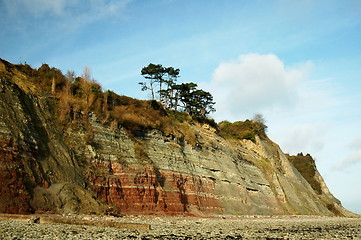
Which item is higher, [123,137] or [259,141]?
Result: [259,141]

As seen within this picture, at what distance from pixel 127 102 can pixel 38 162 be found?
60.2ft

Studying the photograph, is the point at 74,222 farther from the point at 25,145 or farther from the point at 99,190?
the point at 99,190

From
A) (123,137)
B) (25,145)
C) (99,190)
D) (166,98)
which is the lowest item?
(99,190)

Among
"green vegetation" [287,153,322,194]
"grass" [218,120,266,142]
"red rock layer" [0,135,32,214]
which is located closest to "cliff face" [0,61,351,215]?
"red rock layer" [0,135,32,214]

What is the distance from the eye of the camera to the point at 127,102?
41.8 meters

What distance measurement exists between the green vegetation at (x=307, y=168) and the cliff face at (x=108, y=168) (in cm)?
3718

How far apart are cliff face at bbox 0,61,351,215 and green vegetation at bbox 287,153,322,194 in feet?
122

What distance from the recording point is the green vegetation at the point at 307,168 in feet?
290

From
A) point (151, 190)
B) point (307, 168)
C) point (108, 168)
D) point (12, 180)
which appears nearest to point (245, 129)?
point (307, 168)

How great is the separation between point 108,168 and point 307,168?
253 ft

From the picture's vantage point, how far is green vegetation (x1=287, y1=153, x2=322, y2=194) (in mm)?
88250

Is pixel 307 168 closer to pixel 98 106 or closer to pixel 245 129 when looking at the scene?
pixel 245 129

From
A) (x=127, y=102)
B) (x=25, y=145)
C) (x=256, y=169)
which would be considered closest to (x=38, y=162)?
(x=25, y=145)

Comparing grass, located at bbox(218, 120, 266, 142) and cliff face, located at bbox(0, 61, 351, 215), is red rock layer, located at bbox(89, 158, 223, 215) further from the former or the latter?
grass, located at bbox(218, 120, 266, 142)
